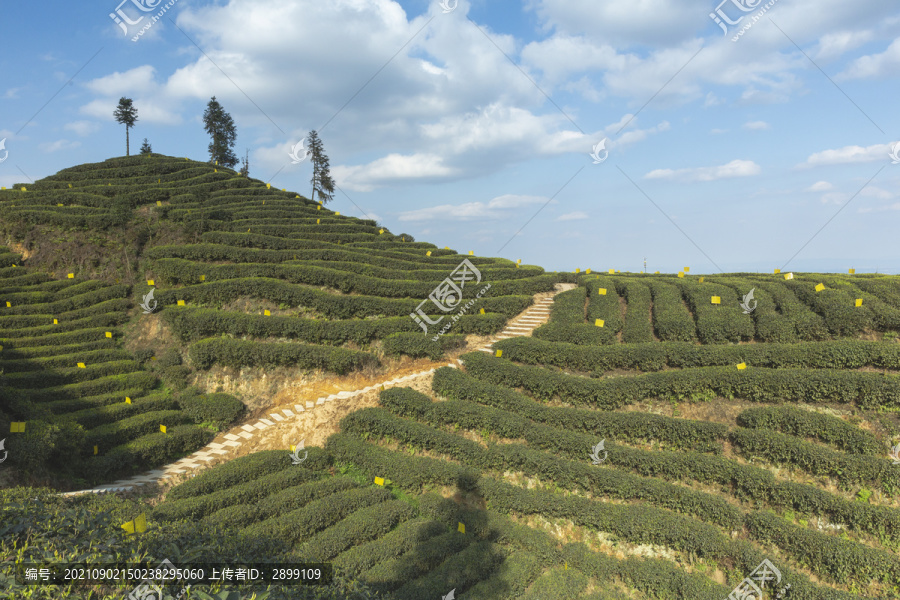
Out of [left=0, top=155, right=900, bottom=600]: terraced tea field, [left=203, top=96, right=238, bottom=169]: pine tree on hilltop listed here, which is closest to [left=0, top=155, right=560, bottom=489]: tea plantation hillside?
[left=0, top=155, right=900, bottom=600]: terraced tea field

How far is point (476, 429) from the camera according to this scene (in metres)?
14.0

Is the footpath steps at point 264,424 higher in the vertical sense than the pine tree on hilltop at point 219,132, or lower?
lower

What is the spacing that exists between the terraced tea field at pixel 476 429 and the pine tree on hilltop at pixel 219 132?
32.9 metres

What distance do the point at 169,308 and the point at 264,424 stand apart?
8.41 metres

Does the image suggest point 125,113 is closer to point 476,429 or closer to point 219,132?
point 219,132

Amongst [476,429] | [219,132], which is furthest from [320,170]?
[476,429]

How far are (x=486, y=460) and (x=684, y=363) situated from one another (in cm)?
740

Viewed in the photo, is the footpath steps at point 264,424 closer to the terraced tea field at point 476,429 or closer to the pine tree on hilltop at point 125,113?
the terraced tea field at point 476,429

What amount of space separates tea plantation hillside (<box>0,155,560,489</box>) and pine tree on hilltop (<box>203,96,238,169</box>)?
23.1 meters

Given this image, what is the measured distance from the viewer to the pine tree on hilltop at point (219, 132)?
50.9 metres

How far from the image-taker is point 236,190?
3572 cm

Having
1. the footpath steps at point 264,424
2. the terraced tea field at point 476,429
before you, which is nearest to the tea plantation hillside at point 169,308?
the terraced tea field at point 476,429

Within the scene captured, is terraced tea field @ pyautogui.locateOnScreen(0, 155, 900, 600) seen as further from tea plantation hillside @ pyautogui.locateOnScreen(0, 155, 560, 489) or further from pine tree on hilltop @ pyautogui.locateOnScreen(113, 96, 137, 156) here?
pine tree on hilltop @ pyautogui.locateOnScreen(113, 96, 137, 156)

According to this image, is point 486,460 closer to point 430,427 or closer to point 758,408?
point 430,427
